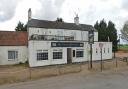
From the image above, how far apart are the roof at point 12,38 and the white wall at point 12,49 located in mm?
626

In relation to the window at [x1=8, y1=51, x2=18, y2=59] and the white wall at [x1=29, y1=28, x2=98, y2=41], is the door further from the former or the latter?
the window at [x1=8, y1=51, x2=18, y2=59]

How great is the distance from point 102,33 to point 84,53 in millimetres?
32331

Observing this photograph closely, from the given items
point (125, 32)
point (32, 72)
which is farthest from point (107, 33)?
point (32, 72)

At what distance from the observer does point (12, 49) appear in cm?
3800

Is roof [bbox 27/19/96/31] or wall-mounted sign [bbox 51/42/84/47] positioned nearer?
wall-mounted sign [bbox 51/42/84/47]

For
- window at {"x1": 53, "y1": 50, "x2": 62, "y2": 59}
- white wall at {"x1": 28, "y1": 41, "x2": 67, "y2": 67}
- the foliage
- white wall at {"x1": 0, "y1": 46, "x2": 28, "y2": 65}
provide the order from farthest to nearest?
1. the foliage
2. window at {"x1": 53, "y1": 50, "x2": 62, "y2": 59}
3. white wall at {"x1": 0, "y1": 46, "x2": 28, "y2": 65}
4. white wall at {"x1": 28, "y1": 41, "x2": 67, "y2": 67}

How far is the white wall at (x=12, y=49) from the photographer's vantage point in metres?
37.2

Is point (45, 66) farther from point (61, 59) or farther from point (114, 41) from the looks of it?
point (114, 41)

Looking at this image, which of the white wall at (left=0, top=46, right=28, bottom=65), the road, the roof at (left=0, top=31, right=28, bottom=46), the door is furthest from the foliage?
the road

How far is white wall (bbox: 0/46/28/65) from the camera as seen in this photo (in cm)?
3725

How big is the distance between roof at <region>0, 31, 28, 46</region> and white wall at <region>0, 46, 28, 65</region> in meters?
0.63

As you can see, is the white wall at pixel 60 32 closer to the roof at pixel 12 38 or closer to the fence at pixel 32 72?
the roof at pixel 12 38

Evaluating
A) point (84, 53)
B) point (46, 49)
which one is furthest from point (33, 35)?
point (84, 53)

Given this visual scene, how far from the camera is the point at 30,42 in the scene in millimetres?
35594
